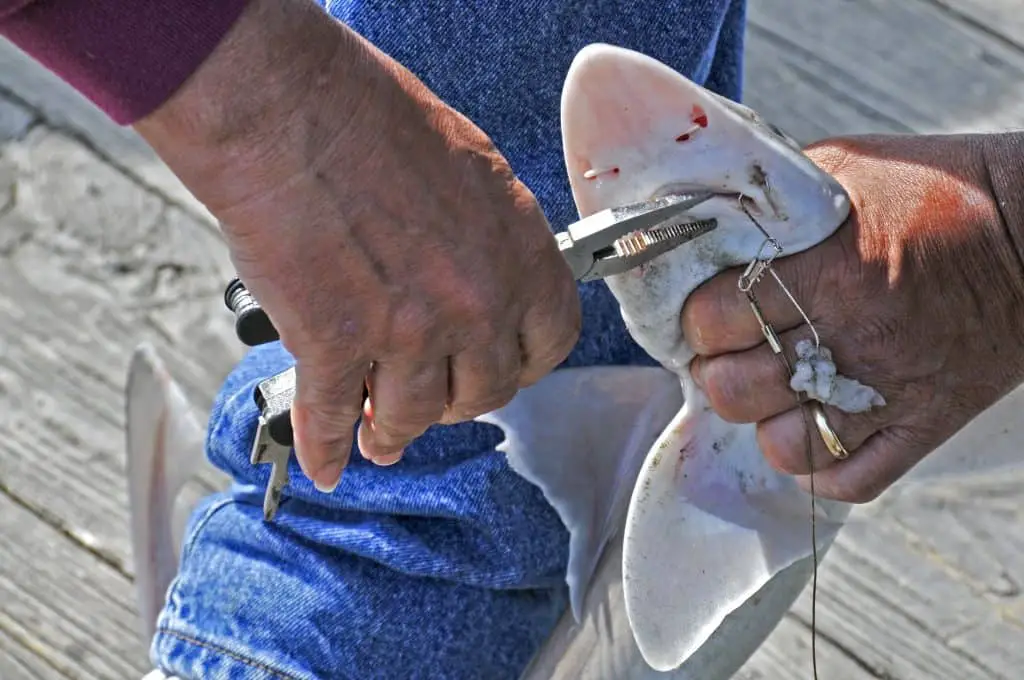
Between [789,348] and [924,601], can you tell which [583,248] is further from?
[924,601]

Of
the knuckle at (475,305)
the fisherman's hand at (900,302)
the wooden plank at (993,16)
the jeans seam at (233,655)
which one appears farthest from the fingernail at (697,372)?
the wooden plank at (993,16)

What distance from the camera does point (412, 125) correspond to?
603 millimetres

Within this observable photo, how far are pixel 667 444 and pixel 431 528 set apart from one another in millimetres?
212

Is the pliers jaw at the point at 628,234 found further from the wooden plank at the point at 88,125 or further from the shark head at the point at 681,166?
the wooden plank at the point at 88,125

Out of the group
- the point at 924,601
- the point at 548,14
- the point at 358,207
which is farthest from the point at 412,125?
the point at 924,601

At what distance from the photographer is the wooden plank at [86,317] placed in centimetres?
148

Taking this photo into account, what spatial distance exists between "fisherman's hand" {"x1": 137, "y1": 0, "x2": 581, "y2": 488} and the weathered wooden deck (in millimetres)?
800

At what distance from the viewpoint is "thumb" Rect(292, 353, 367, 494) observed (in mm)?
643

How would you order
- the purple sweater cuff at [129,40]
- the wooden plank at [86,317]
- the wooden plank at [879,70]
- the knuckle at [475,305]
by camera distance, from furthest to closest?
the wooden plank at [879,70]
the wooden plank at [86,317]
the knuckle at [475,305]
the purple sweater cuff at [129,40]

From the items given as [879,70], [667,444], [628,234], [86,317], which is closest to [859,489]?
[667,444]

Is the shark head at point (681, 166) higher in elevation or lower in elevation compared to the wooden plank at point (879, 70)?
higher

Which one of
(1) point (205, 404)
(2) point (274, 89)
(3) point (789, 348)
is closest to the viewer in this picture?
(2) point (274, 89)

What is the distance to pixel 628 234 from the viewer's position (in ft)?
2.29

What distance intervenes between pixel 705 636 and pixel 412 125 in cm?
Result: 50
